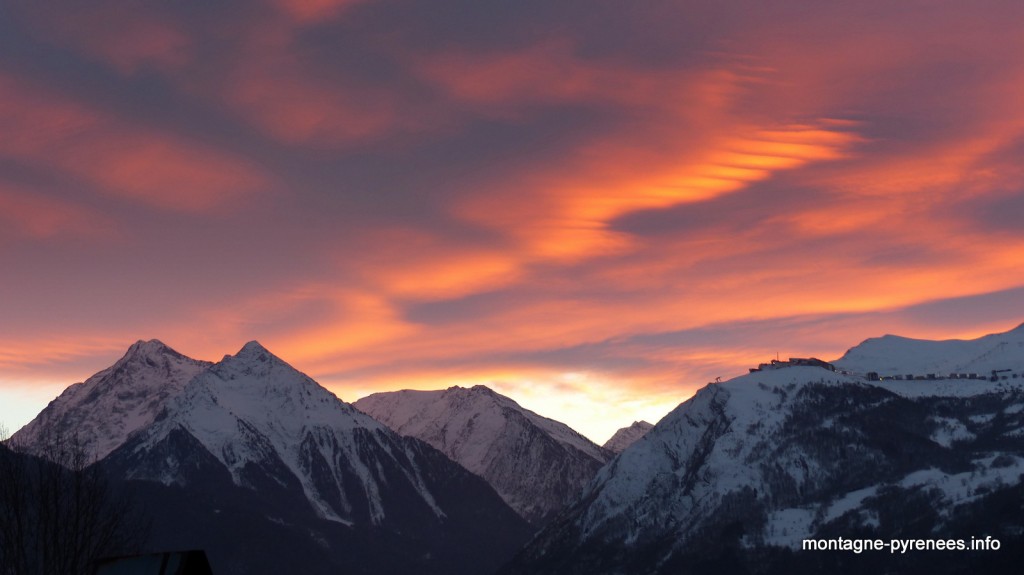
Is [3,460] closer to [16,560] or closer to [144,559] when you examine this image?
[16,560]

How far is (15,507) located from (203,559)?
8793cm

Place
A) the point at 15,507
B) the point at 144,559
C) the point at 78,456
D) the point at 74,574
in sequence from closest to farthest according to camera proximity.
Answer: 1. the point at 144,559
2. the point at 74,574
3. the point at 15,507
4. the point at 78,456

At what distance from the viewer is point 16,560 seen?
109812mm

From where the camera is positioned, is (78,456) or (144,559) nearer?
(144,559)

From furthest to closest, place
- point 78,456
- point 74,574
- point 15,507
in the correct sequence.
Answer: point 78,456 → point 15,507 → point 74,574

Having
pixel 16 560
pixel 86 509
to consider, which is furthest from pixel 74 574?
pixel 86 509

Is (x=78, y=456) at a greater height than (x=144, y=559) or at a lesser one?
greater

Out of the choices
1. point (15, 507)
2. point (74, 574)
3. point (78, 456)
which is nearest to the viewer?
point (74, 574)

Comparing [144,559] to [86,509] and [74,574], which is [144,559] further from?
[86,509]

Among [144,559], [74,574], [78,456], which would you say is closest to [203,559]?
[144,559]

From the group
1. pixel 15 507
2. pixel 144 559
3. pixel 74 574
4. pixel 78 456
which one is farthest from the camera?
pixel 78 456

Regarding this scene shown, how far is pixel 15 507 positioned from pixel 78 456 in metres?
10.7

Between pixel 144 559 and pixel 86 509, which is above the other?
pixel 86 509

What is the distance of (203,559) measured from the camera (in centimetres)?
3878
